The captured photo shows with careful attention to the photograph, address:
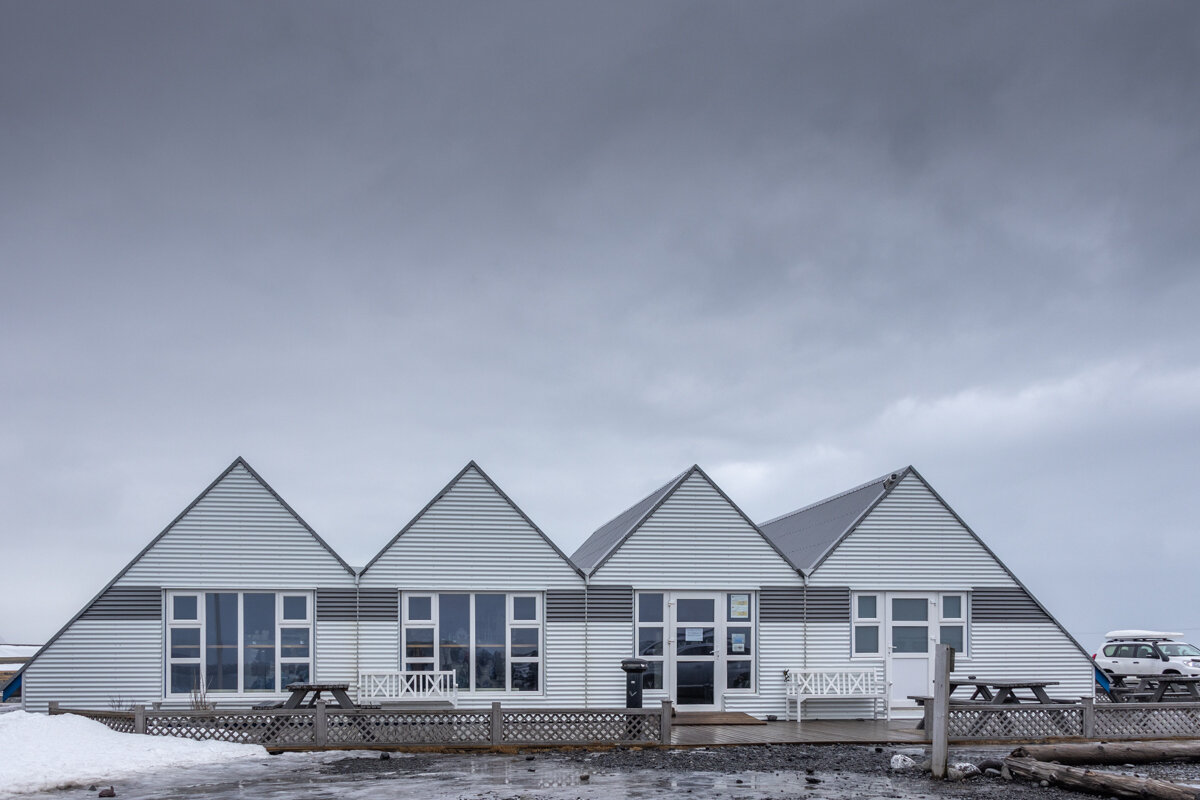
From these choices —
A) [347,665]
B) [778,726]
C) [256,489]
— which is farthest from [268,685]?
[778,726]

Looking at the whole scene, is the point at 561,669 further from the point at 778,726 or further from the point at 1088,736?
the point at 1088,736

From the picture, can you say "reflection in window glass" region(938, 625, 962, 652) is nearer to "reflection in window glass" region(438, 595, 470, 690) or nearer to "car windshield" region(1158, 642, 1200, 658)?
"reflection in window glass" region(438, 595, 470, 690)

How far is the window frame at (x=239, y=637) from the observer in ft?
70.8

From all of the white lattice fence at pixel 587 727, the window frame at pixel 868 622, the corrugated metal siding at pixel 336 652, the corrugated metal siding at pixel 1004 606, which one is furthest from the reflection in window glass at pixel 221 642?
the corrugated metal siding at pixel 1004 606

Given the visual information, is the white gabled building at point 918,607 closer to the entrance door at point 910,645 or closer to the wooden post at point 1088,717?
the entrance door at point 910,645

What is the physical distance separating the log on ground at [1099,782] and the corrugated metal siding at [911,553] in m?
8.27

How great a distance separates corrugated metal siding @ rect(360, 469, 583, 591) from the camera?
74.0 feet

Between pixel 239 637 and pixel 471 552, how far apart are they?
178 inches

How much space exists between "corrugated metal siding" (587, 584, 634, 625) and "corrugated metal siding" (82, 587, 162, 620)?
314 inches

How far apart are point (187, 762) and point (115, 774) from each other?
1.16 metres

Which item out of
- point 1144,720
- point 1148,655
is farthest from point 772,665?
point 1148,655

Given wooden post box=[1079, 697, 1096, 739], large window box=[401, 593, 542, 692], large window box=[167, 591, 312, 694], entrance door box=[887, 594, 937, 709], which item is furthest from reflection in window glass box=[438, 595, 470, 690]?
wooden post box=[1079, 697, 1096, 739]

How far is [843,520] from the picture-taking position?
25.4 m

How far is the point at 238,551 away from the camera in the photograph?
22250mm
